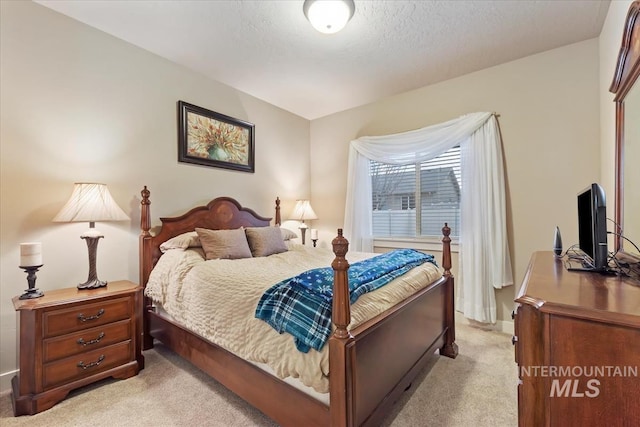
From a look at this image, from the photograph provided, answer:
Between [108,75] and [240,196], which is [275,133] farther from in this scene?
[108,75]

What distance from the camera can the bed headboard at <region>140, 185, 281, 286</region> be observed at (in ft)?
8.48

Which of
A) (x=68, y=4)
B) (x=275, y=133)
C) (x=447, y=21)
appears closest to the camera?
(x=68, y=4)

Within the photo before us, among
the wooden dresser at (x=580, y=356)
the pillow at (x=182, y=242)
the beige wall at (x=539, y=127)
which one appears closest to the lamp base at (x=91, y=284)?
the pillow at (x=182, y=242)

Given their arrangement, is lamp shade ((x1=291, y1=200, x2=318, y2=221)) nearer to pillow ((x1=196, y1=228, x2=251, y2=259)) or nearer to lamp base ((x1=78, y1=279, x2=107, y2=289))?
A: pillow ((x1=196, y1=228, x2=251, y2=259))

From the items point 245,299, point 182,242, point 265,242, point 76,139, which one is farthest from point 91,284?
point 265,242

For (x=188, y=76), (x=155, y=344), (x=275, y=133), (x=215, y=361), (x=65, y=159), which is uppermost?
(x=188, y=76)

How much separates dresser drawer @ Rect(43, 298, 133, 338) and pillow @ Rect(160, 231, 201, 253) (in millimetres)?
591

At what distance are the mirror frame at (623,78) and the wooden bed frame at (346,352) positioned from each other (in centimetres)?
105

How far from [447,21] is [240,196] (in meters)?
2.71

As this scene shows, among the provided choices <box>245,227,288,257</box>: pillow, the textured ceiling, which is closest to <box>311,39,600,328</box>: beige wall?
the textured ceiling

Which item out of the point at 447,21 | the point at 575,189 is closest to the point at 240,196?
the point at 447,21

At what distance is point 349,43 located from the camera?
2580 millimetres

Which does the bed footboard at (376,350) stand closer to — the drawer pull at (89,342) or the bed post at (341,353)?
the bed post at (341,353)

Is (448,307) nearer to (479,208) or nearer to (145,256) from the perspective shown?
(479,208)
